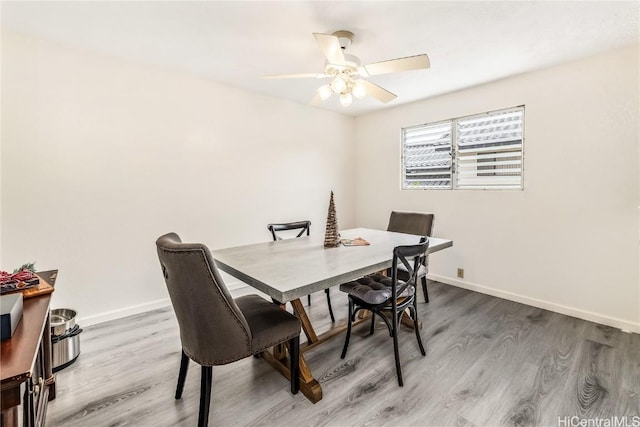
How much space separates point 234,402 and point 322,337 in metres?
0.78

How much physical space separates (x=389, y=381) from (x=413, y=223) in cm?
164

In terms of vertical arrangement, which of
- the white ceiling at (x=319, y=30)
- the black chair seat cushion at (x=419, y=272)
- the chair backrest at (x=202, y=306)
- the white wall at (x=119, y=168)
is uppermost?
the white ceiling at (x=319, y=30)

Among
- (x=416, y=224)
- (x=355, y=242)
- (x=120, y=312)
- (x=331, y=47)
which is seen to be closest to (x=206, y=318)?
(x=355, y=242)

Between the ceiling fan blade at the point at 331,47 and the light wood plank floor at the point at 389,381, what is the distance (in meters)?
2.00

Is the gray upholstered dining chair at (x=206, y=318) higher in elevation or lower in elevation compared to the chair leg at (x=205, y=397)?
higher

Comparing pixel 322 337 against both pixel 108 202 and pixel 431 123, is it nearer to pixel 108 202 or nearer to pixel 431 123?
pixel 108 202

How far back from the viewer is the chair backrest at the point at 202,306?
50.0 inches

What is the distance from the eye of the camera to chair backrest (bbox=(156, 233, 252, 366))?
1271mm

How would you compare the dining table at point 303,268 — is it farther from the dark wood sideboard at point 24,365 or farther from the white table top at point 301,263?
the dark wood sideboard at point 24,365

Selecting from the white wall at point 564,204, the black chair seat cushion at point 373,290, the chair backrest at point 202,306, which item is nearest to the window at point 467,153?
the white wall at point 564,204

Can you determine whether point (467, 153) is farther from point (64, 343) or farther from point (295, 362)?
point (64, 343)

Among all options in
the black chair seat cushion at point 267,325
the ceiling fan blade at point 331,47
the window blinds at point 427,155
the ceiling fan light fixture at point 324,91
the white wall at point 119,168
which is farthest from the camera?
the window blinds at point 427,155

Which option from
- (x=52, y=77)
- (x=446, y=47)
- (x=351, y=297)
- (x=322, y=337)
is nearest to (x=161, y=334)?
(x=322, y=337)

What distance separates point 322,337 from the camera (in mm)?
2291
